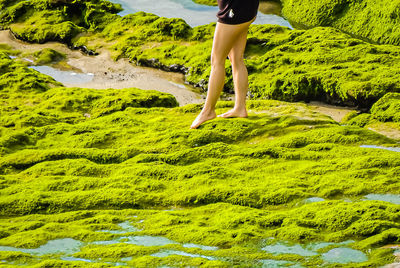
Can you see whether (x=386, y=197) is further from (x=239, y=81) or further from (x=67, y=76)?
(x=67, y=76)

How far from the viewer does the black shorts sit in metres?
6.45

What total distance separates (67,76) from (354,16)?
669cm

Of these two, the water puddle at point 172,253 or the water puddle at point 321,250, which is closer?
the water puddle at point 321,250

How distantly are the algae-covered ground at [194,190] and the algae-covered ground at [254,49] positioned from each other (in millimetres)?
1179

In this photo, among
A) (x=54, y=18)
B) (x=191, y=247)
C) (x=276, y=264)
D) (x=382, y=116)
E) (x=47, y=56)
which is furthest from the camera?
(x=54, y=18)

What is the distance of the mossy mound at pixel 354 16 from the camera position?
486 inches

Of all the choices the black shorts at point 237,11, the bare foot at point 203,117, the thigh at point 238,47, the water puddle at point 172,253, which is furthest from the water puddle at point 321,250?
the thigh at point 238,47

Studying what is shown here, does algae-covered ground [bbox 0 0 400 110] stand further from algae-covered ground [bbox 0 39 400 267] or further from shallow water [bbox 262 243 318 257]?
shallow water [bbox 262 243 318 257]

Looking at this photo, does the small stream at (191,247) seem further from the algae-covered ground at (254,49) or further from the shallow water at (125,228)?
the algae-covered ground at (254,49)

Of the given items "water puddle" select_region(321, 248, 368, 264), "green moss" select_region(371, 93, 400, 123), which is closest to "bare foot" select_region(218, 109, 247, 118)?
"green moss" select_region(371, 93, 400, 123)

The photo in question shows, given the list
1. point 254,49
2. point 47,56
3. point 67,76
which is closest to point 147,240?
point 254,49

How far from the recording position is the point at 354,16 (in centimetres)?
1343

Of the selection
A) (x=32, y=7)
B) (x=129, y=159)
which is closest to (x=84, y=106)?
(x=129, y=159)

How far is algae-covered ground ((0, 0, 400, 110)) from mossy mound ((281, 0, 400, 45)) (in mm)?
2337
